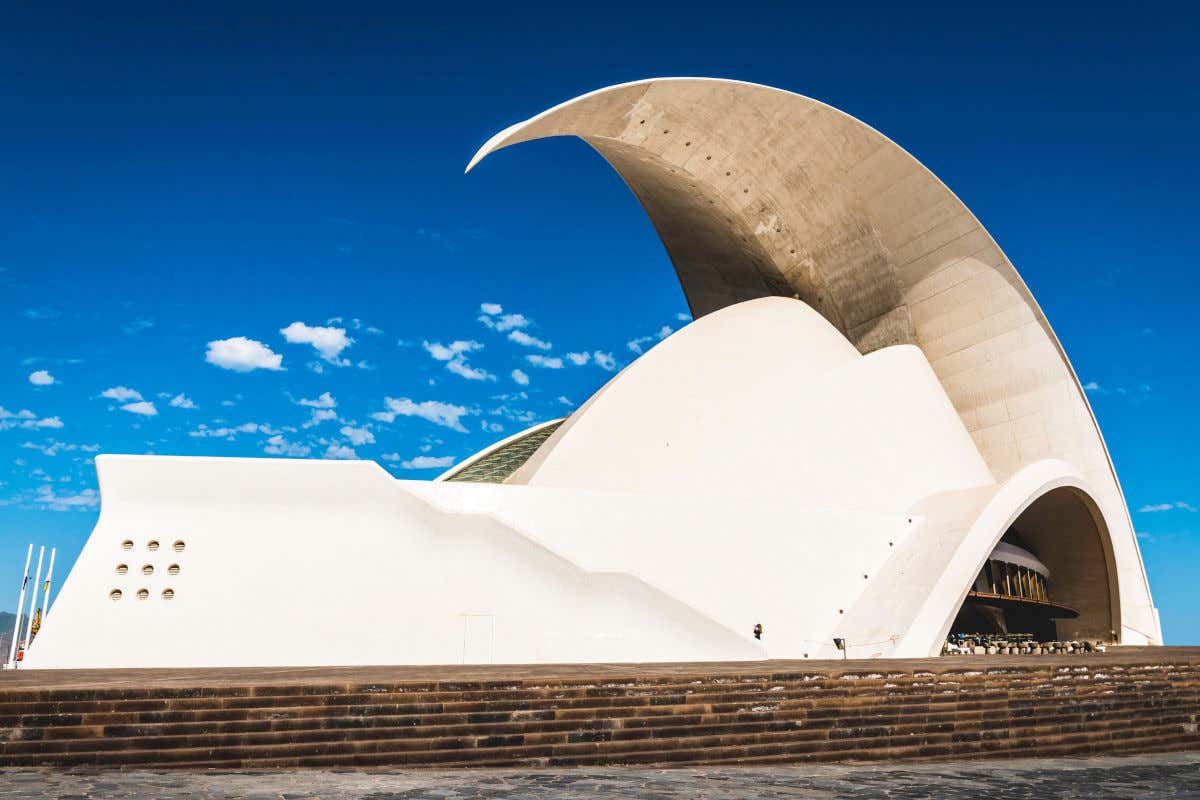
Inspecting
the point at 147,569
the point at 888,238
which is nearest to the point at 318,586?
the point at 147,569

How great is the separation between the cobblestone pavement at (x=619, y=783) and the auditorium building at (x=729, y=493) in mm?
5388

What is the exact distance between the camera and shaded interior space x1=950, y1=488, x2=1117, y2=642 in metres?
15.2

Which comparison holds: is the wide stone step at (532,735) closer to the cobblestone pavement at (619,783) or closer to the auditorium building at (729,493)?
the cobblestone pavement at (619,783)

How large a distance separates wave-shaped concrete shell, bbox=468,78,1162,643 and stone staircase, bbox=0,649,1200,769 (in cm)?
940

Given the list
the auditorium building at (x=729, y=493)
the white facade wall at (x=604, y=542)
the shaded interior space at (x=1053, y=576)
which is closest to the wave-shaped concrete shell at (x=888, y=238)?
the auditorium building at (x=729, y=493)

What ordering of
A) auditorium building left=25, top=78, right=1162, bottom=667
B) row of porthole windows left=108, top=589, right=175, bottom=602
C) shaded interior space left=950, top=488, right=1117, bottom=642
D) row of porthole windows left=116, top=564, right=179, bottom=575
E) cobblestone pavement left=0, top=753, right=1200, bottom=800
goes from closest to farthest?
1. cobblestone pavement left=0, top=753, right=1200, bottom=800
2. row of porthole windows left=108, top=589, right=175, bottom=602
3. row of porthole windows left=116, top=564, right=179, bottom=575
4. auditorium building left=25, top=78, right=1162, bottom=667
5. shaded interior space left=950, top=488, right=1117, bottom=642

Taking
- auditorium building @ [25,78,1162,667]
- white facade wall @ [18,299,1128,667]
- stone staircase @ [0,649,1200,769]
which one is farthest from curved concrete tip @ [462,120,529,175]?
stone staircase @ [0,649,1200,769]

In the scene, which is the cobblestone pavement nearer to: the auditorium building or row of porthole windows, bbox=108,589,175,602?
the auditorium building

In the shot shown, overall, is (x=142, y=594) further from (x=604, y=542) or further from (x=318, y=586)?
(x=604, y=542)

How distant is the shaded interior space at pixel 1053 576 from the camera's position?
50.0 ft

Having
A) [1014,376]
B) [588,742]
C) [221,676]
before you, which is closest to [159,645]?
[221,676]

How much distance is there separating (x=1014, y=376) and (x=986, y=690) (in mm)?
10523

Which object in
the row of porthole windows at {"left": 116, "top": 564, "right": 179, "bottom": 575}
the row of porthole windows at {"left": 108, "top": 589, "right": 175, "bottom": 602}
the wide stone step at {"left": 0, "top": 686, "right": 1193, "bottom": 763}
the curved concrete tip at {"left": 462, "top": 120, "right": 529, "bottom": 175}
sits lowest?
the wide stone step at {"left": 0, "top": 686, "right": 1193, "bottom": 763}

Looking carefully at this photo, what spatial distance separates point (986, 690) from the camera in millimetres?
7375
